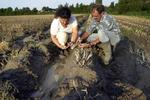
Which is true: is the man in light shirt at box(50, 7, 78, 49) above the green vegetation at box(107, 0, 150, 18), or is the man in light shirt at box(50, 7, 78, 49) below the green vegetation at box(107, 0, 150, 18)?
above

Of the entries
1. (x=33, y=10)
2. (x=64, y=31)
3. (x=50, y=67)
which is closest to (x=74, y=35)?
(x=64, y=31)

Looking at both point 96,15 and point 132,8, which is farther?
point 132,8

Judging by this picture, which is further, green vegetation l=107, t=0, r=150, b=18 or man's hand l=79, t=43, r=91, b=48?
green vegetation l=107, t=0, r=150, b=18

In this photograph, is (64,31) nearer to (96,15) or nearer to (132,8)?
(96,15)

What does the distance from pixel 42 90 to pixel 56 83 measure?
404mm

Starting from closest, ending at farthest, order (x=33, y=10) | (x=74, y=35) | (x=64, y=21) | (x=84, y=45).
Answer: (x=64, y=21)
(x=84, y=45)
(x=74, y=35)
(x=33, y=10)

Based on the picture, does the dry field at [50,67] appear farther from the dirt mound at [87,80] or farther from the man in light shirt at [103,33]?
the man in light shirt at [103,33]

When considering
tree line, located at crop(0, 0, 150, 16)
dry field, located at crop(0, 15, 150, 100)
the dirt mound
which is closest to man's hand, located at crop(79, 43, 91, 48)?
the dirt mound

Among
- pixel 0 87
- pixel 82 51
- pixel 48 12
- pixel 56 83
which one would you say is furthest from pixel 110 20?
pixel 48 12

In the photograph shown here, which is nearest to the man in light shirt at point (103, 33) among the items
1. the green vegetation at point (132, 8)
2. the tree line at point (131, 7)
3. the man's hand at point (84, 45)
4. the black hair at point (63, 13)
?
the man's hand at point (84, 45)

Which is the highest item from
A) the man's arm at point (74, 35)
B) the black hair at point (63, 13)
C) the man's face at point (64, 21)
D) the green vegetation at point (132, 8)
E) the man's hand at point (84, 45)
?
the black hair at point (63, 13)

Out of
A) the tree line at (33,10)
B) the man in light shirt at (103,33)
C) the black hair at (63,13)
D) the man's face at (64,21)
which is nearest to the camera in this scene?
the black hair at (63,13)

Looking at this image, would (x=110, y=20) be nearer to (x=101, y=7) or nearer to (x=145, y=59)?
(x=101, y=7)

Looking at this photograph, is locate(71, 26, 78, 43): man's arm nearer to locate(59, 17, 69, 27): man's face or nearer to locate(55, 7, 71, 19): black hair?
locate(59, 17, 69, 27): man's face
